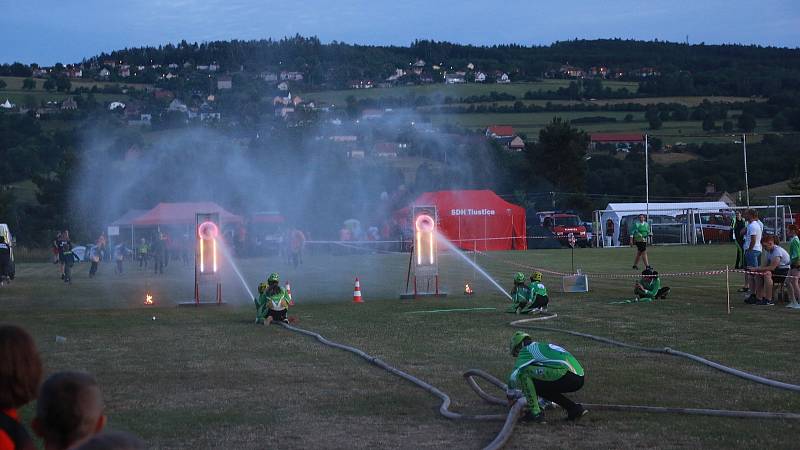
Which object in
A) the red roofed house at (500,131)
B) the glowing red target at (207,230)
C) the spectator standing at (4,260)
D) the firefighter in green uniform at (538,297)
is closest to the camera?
the firefighter in green uniform at (538,297)

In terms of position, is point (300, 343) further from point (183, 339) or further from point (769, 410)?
point (769, 410)

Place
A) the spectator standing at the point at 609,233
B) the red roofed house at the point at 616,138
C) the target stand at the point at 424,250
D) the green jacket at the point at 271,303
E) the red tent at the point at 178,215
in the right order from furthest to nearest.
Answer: the red roofed house at the point at 616,138
the spectator standing at the point at 609,233
the red tent at the point at 178,215
the target stand at the point at 424,250
the green jacket at the point at 271,303

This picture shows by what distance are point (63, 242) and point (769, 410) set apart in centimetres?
3185

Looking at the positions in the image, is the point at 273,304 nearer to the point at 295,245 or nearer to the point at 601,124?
the point at 295,245

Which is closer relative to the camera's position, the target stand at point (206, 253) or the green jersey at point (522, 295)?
the green jersey at point (522, 295)

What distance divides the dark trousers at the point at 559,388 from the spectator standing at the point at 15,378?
247 inches

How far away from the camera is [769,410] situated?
1043 centimetres

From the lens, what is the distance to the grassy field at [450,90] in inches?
4203

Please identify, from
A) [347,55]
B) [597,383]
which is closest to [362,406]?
[597,383]

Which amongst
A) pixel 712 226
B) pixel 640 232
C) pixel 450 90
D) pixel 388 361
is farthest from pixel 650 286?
pixel 450 90

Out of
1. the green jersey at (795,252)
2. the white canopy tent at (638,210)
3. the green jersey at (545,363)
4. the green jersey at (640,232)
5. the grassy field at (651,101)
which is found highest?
the grassy field at (651,101)

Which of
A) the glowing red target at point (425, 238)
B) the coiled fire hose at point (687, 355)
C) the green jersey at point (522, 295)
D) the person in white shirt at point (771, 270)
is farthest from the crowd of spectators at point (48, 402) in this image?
the glowing red target at point (425, 238)

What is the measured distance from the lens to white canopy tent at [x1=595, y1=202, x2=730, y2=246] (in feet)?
192

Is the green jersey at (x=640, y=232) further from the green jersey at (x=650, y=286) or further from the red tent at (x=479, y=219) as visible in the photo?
the red tent at (x=479, y=219)
